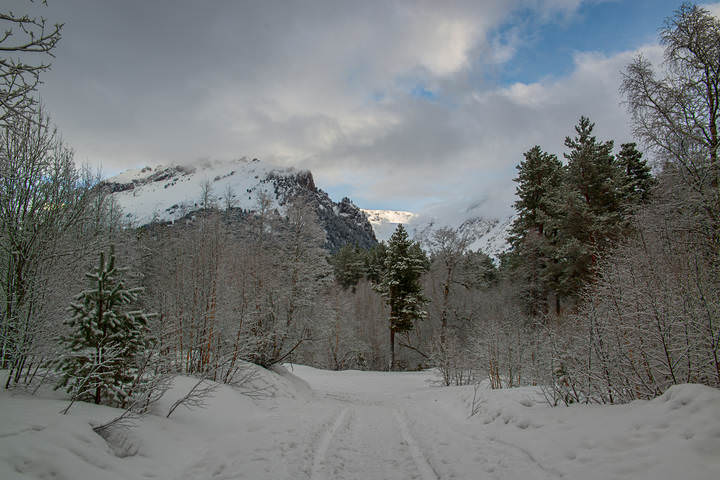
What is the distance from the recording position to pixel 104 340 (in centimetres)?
587

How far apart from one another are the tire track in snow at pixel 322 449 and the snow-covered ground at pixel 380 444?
0.03 meters

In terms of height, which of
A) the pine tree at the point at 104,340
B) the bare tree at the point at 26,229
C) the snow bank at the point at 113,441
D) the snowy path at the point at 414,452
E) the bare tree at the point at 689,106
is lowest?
the snowy path at the point at 414,452

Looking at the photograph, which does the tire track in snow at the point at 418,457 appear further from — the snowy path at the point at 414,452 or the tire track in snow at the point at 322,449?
the tire track in snow at the point at 322,449

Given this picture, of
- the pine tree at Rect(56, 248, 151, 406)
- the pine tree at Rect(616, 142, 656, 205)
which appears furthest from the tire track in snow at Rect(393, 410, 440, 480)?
the pine tree at Rect(616, 142, 656, 205)

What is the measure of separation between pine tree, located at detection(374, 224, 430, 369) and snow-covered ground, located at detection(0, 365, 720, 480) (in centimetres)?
2163

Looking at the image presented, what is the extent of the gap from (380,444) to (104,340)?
5.07 metres

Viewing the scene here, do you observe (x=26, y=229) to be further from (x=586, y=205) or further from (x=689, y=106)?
(x=586, y=205)

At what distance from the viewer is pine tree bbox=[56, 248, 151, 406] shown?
555 cm

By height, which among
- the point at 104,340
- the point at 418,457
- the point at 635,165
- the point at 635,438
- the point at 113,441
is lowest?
the point at 418,457

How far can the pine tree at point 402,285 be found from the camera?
30.2 meters

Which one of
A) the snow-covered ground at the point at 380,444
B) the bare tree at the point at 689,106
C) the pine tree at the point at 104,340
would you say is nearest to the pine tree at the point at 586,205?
the bare tree at the point at 689,106

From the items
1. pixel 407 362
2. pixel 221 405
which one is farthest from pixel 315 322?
pixel 407 362

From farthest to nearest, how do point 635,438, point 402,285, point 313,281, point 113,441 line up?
1. point 402,285
2. point 313,281
3. point 113,441
4. point 635,438

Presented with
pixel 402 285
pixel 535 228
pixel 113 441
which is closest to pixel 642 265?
pixel 113 441
